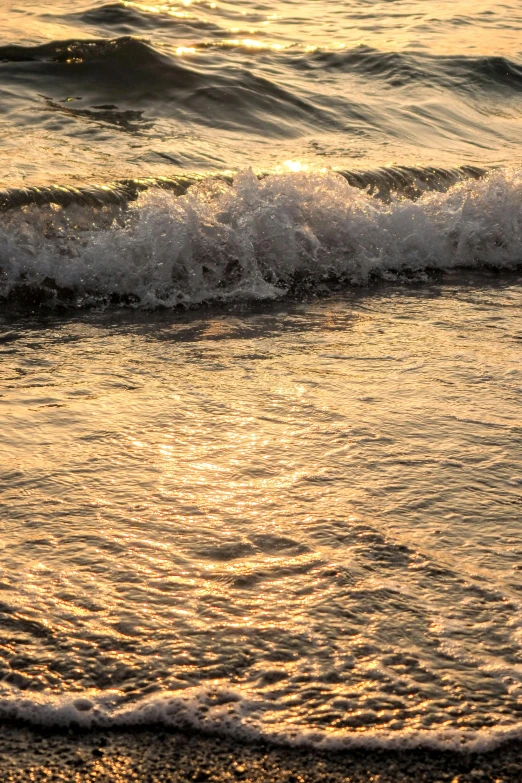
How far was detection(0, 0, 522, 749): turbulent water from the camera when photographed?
2.35m

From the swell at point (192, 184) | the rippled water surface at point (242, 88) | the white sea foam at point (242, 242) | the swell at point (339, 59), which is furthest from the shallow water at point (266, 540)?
the swell at point (339, 59)

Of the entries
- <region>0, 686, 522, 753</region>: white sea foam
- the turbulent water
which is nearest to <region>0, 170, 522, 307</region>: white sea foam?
the turbulent water

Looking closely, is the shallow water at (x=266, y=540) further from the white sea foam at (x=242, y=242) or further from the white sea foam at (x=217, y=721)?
the white sea foam at (x=242, y=242)

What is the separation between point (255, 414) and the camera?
12.6 feet

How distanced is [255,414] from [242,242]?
2.77 meters

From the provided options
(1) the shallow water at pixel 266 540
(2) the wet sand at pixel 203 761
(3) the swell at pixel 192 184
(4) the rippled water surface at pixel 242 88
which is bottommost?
(2) the wet sand at pixel 203 761

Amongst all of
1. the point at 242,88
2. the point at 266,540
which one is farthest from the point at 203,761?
the point at 242,88

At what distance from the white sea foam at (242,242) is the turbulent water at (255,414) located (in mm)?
21

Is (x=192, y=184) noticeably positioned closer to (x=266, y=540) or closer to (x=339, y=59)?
(x=266, y=540)

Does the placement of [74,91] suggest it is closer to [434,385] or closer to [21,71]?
[21,71]

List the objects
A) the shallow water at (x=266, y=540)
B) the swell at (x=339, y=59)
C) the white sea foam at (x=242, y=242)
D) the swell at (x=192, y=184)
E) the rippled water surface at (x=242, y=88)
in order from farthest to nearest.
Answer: the swell at (x=339, y=59) < the rippled water surface at (x=242, y=88) < the swell at (x=192, y=184) < the white sea foam at (x=242, y=242) < the shallow water at (x=266, y=540)

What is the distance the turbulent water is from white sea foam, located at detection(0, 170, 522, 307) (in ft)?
0.07

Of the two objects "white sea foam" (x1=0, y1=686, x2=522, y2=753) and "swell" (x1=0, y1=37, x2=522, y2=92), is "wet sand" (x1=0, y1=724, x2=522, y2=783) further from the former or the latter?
"swell" (x1=0, y1=37, x2=522, y2=92)

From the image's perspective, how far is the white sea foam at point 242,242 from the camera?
6004 millimetres
